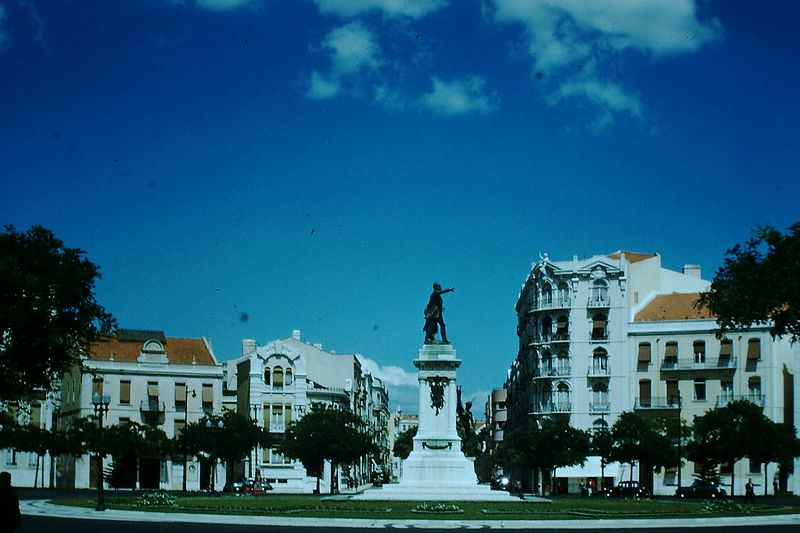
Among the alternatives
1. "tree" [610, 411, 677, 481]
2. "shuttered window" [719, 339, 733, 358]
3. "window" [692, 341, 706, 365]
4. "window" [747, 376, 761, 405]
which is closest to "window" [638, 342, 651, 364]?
"window" [692, 341, 706, 365]

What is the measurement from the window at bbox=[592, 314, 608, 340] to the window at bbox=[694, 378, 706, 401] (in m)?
8.88

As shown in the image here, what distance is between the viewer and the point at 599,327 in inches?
3949

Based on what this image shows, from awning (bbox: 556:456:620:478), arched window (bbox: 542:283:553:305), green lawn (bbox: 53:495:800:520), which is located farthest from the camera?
arched window (bbox: 542:283:553:305)

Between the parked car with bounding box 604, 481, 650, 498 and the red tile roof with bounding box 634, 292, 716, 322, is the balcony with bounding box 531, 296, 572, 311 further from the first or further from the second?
the parked car with bounding box 604, 481, 650, 498

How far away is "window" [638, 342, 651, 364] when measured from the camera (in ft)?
320

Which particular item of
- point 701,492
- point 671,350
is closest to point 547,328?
point 671,350

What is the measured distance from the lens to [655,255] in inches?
4250

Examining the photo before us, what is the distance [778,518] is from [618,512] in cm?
581

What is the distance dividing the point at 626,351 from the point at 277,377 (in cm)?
3118

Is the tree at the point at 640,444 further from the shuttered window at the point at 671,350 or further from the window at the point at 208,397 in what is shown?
the window at the point at 208,397

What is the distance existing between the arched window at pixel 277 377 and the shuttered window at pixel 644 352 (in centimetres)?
3197

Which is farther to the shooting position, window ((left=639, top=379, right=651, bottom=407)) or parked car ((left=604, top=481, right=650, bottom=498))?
window ((left=639, top=379, right=651, bottom=407))

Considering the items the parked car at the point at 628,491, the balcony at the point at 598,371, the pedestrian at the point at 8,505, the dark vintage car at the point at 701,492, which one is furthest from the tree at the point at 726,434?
the pedestrian at the point at 8,505

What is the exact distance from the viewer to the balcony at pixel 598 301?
3930 inches
